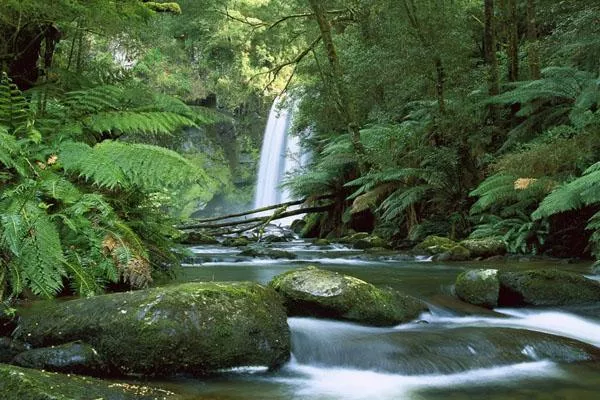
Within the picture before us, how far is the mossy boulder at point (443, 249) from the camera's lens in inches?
306

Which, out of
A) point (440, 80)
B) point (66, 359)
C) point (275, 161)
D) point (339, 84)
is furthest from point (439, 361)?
point (275, 161)

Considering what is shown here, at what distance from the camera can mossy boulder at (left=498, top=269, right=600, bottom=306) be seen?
484 cm

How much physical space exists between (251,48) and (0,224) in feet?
76.0

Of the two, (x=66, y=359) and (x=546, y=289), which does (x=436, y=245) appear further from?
(x=66, y=359)

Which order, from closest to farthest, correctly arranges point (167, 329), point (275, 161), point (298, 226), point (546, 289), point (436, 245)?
point (167, 329) → point (546, 289) → point (436, 245) → point (298, 226) → point (275, 161)

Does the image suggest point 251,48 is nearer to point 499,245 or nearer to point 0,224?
point 499,245

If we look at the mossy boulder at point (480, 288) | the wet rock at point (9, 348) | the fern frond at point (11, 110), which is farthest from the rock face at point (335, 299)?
the fern frond at point (11, 110)

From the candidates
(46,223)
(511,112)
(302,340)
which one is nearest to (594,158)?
(511,112)

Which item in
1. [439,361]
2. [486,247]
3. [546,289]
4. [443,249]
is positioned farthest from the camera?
[443,249]

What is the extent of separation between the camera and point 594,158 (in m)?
7.20

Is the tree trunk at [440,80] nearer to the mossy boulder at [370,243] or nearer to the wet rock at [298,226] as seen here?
the mossy boulder at [370,243]

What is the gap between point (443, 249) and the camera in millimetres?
8352

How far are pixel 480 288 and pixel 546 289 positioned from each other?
0.61 metres

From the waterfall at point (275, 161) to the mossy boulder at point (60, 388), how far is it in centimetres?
1763
